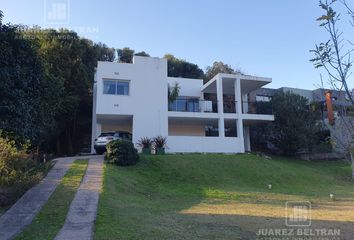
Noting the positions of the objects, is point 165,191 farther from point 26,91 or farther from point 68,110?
point 68,110

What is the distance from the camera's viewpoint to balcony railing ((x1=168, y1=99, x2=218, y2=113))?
30188mm

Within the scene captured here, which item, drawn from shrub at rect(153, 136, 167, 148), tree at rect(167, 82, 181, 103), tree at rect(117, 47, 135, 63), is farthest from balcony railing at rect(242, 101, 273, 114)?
tree at rect(117, 47, 135, 63)

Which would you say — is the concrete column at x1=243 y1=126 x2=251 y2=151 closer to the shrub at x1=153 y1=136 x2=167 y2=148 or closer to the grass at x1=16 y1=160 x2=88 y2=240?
the shrub at x1=153 y1=136 x2=167 y2=148

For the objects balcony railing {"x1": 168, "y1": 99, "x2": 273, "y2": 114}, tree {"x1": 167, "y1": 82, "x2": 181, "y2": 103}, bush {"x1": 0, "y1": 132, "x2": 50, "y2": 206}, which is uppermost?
tree {"x1": 167, "y1": 82, "x2": 181, "y2": 103}

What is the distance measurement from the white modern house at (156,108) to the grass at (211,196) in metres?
2.72

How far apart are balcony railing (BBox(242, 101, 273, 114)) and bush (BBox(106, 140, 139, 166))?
12.5 metres

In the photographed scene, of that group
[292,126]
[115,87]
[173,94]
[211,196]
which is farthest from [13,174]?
[292,126]

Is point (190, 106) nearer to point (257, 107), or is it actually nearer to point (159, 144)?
point (159, 144)

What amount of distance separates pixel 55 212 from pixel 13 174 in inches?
199

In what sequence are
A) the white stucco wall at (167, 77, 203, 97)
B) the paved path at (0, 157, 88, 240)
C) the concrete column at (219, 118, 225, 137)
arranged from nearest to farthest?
the paved path at (0, 157, 88, 240), the concrete column at (219, 118, 225, 137), the white stucco wall at (167, 77, 203, 97)

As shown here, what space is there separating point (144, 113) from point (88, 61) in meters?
12.4

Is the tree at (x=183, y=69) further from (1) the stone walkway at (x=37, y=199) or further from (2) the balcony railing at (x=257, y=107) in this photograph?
(1) the stone walkway at (x=37, y=199)

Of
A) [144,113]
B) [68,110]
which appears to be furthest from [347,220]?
[68,110]

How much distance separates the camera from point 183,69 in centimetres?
5050
